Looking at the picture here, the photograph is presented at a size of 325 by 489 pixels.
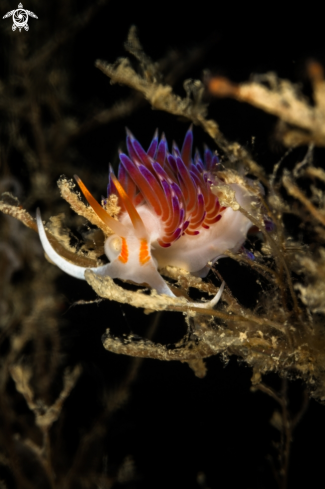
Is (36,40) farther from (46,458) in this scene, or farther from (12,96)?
(46,458)

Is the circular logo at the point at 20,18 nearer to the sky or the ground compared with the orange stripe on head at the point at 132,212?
nearer to the sky

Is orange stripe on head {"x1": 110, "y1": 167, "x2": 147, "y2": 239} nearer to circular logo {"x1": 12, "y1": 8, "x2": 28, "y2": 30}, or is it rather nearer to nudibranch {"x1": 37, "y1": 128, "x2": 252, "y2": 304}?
nudibranch {"x1": 37, "y1": 128, "x2": 252, "y2": 304}

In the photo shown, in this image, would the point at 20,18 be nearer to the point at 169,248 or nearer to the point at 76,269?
Answer: the point at 169,248

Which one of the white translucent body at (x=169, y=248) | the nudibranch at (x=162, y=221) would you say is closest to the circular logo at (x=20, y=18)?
Answer: the nudibranch at (x=162, y=221)

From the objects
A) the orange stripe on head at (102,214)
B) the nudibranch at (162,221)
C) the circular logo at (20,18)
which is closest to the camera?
the orange stripe on head at (102,214)

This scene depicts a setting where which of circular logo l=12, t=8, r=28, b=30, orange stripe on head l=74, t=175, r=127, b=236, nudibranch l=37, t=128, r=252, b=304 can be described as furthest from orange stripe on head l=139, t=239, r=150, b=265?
circular logo l=12, t=8, r=28, b=30

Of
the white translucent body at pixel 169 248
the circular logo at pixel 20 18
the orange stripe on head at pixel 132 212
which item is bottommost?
the white translucent body at pixel 169 248

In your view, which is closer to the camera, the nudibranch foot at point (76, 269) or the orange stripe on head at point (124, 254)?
the nudibranch foot at point (76, 269)

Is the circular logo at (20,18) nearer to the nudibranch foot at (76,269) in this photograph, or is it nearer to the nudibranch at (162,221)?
the nudibranch at (162,221)

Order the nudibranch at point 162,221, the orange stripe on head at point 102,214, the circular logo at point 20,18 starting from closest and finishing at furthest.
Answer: the orange stripe on head at point 102,214 < the nudibranch at point 162,221 < the circular logo at point 20,18
